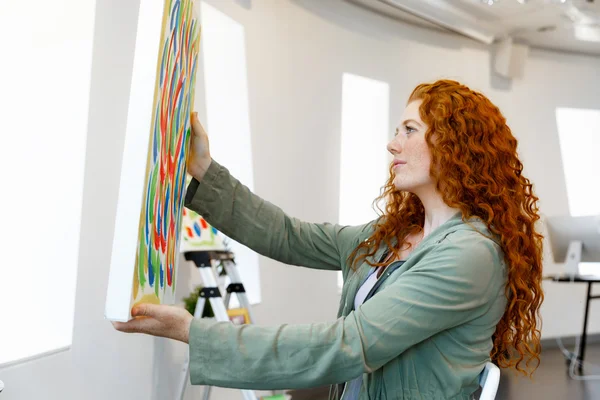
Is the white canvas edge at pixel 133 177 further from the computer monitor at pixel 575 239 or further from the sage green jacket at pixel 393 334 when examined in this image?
the computer monitor at pixel 575 239

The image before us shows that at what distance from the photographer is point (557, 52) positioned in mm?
7844

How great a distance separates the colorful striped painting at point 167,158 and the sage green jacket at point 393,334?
5.4 inches

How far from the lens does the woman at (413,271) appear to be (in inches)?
44.1

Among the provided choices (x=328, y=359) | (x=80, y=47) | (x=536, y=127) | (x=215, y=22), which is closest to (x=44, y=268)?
(x=80, y=47)

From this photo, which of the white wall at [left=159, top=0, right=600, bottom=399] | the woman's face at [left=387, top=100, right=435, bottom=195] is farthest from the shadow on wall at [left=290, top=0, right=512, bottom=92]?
the woman's face at [left=387, top=100, right=435, bottom=195]

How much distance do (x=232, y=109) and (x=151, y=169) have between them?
329 cm

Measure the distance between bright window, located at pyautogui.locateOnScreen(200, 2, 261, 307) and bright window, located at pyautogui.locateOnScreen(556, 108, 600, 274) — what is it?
4.73 m

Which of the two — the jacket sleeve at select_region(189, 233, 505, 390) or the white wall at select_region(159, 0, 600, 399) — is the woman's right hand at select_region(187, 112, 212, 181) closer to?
the jacket sleeve at select_region(189, 233, 505, 390)

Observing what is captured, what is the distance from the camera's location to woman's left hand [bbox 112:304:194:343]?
1.00m

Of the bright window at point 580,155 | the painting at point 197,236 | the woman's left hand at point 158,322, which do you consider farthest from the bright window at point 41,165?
the bright window at point 580,155

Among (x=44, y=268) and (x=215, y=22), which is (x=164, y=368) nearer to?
(x=44, y=268)

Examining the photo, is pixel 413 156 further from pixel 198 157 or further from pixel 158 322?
pixel 158 322

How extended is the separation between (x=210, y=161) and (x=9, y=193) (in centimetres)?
87

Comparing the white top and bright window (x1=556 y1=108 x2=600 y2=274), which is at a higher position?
bright window (x1=556 y1=108 x2=600 y2=274)
